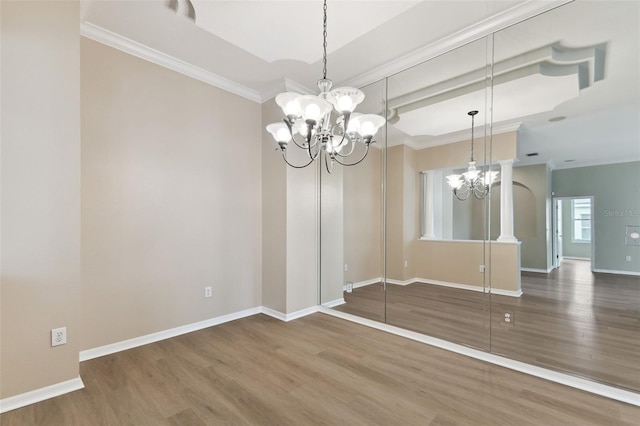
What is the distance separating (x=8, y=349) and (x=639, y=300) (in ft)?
14.5

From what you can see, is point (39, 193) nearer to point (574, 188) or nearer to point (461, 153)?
point (461, 153)

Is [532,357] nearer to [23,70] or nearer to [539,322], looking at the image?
[539,322]

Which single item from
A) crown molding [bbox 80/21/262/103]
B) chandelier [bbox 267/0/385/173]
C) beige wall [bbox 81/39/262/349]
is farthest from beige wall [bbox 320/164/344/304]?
chandelier [bbox 267/0/385/173]

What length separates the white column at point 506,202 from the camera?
2.59 m

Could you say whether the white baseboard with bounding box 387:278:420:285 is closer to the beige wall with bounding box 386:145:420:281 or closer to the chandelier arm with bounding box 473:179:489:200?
the beige wall with bounding box 386:145:420:281

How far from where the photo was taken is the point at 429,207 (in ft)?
10.6

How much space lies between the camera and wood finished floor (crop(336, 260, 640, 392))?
6.90 feet

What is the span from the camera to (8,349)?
1.86m

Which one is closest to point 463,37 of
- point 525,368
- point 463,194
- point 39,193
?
point 463,194

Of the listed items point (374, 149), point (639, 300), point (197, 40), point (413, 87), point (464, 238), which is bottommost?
point (639, 300)

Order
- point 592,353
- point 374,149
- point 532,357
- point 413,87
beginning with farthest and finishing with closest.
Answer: point 374,149 → point 413,87 → point 532,357 → point 592,353

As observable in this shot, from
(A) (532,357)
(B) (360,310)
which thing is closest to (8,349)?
(B) (360,310)

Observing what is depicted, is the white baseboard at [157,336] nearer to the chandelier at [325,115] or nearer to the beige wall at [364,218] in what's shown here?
the beige wall at [364,218]

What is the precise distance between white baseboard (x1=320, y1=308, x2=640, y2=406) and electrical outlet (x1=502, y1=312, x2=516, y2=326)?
31 cm
